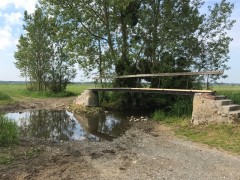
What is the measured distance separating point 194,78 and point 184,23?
3.51 m

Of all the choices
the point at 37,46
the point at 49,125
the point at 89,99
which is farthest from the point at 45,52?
the point at 49,125

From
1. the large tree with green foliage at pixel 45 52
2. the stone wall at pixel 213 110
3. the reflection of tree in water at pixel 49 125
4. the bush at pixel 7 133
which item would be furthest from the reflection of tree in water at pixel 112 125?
the large tree with green foliage at pixel 45 52

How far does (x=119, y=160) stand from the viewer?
26.4 ft

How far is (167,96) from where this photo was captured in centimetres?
1719

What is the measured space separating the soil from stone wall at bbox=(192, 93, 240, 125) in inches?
76.2

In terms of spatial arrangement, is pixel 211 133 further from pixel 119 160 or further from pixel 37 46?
pixel 37 46

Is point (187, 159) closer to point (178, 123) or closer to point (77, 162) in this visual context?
point (77, 162)

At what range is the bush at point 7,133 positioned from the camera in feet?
30.1

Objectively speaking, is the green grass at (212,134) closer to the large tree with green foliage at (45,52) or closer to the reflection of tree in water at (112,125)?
the reflection of tree in water at (112,125)

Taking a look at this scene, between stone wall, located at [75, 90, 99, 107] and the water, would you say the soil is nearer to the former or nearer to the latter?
the water

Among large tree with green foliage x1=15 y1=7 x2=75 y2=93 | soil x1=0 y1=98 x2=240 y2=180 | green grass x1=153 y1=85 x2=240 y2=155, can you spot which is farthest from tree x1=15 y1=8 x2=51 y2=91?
soil x1=0 y1=98 x2=240 y2=180

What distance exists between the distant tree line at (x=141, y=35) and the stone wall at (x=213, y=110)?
453cm

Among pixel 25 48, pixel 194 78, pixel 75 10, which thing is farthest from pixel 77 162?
pixel 25 48

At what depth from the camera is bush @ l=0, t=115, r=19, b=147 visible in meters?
9.16
